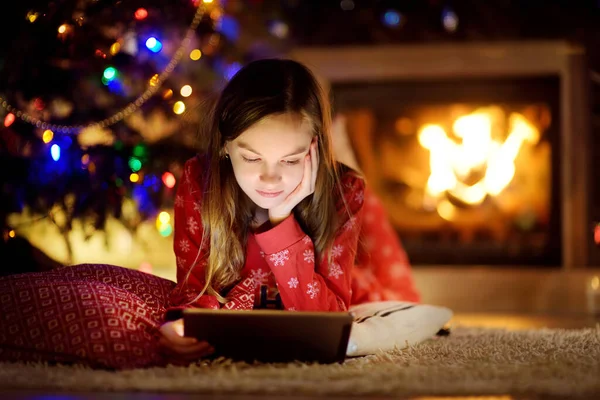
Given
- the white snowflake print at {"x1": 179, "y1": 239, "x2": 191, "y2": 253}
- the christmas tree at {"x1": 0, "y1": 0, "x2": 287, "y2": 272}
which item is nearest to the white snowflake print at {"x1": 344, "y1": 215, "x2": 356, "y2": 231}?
the white snowflake print at {"x1": 179, "y1": 239, "x2": 191, "y2": 253}

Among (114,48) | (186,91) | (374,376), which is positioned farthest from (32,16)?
(374,376)

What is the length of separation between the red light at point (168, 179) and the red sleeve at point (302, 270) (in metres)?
0.74

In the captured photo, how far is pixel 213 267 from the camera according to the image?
1513 mm

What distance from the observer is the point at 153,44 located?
6.68 ft

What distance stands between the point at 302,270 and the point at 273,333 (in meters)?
0.21

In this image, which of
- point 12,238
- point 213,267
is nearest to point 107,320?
point 213,267

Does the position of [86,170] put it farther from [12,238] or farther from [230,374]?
[230,374]

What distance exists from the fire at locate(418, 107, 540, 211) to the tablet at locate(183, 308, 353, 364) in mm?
1839

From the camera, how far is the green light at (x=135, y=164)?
6.91 feet

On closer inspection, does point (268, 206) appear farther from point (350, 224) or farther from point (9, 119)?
point (9, 119)

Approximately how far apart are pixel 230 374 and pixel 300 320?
0.14 metres

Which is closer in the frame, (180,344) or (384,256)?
(180,344)

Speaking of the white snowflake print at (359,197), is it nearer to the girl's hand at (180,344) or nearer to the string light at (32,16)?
the girl's hand at (180,344)

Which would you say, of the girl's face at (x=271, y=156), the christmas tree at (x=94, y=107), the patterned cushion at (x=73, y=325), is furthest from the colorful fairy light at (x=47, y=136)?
the girl's face at (x=271, y=156)
